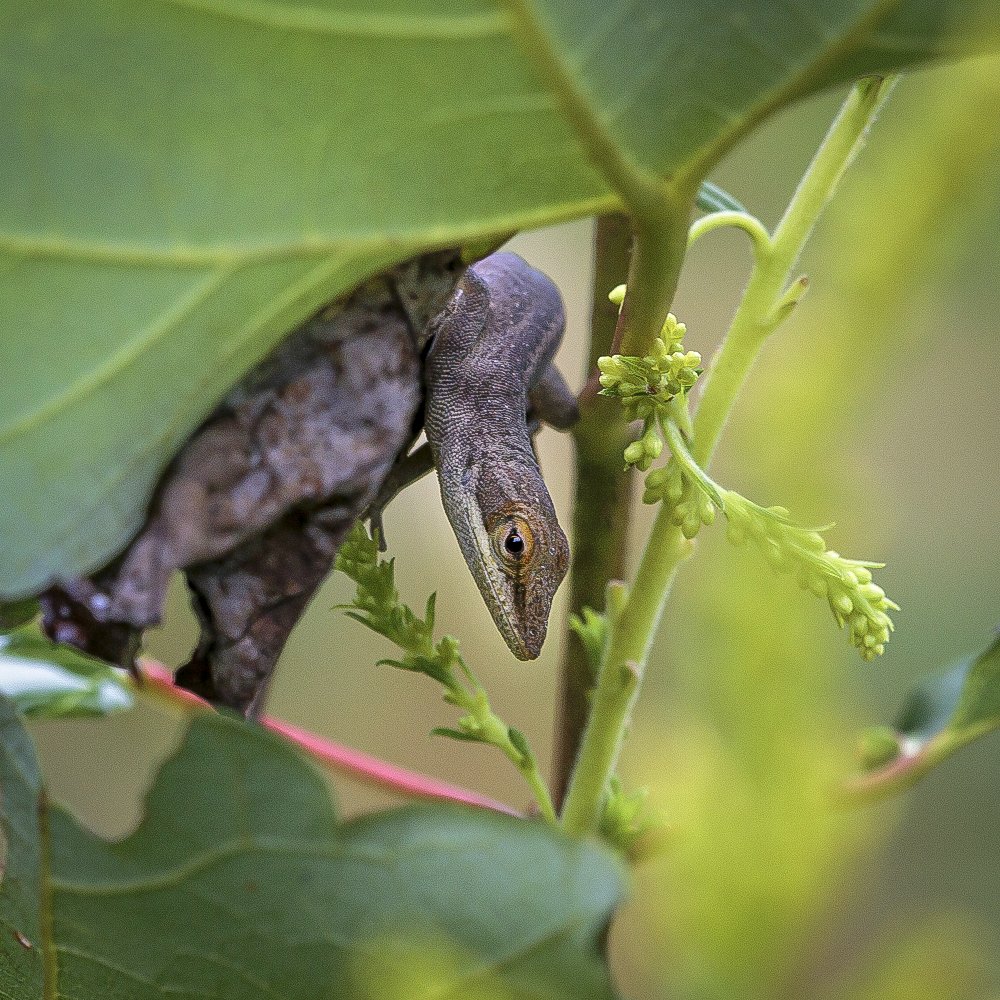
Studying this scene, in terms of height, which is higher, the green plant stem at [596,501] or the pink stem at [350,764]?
the green plant stem at [596,501]

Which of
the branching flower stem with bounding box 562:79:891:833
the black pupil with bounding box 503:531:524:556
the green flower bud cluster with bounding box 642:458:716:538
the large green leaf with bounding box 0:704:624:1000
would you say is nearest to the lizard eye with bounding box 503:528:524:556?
the black pupil with bounding box 503:531:524:556

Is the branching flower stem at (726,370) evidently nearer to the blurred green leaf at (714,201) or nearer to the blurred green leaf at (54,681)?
the blurred green leaf at (714,201)

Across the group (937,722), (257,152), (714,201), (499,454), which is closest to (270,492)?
(257,152)

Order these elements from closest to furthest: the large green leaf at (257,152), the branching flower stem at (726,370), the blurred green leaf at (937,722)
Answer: the large green leaf at (257,152), the branching flower stem at (726,370), the blurred green leaf at (937,722)

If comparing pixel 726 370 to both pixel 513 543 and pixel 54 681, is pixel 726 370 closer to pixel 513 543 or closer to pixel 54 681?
pixel 513 543

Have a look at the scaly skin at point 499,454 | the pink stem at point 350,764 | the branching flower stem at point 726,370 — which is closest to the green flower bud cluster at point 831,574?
the branching flower stem at point 726,370

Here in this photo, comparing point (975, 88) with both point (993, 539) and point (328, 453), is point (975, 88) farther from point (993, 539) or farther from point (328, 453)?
point (993, 539)

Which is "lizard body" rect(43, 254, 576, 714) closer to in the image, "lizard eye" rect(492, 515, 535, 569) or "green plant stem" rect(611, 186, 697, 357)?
"green plant stem" rect(611, 186, 697, 357)
